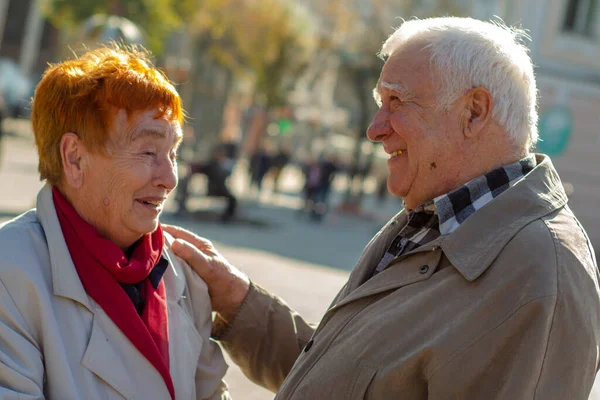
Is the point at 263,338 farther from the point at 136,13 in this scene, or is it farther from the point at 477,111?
the point at 136,13

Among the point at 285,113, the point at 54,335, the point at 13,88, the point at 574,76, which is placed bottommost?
the point at 13,88

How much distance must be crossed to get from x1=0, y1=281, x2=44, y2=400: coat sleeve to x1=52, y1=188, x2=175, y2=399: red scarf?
0.77 feet

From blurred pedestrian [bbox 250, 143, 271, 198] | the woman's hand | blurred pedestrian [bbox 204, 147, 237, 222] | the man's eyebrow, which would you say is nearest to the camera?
the man's eyebrow

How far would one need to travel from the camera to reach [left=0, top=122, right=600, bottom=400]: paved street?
9.94 metres

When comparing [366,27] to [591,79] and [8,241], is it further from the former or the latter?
[8,241]

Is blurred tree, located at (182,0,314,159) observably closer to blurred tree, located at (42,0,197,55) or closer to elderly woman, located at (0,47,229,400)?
blurred tree, located at (42,0,197,55)

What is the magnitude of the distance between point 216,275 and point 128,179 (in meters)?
0.59

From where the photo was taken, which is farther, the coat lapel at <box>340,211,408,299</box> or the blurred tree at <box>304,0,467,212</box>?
the blurred tree at <box>304,0,467,212</box>

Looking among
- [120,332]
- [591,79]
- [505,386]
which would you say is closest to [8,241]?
[120,332]

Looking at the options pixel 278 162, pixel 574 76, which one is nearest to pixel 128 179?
pixel 574 76

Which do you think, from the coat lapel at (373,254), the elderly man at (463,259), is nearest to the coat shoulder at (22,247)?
the elderly man at (463,259)

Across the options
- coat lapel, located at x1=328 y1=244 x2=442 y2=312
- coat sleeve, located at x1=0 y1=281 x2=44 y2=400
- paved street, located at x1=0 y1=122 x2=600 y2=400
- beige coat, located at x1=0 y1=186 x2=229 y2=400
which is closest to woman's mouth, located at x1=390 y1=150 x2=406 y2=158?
coat lapel, located at x1=328 y1=244 x2=442 y2=312

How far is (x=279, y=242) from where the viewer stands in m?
16.2

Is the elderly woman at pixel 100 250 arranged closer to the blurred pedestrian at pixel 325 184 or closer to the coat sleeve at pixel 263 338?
the coat sleeve at pixel 263 338
